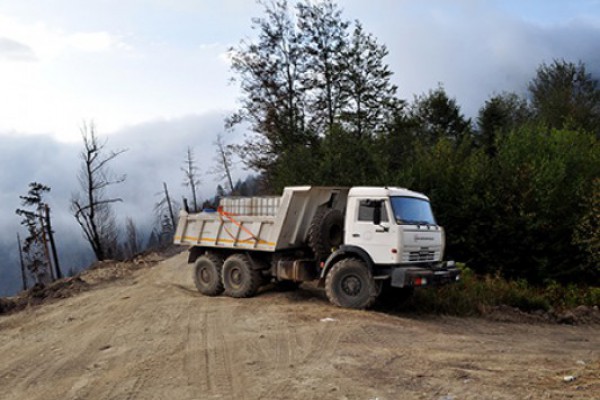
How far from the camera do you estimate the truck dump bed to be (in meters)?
12.2

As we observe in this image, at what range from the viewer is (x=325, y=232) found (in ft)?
39.4

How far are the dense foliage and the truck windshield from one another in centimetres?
622

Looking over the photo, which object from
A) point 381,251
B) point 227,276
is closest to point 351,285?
point 381,251

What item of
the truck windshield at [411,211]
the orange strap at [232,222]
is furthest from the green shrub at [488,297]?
the orange strap at [232,222]

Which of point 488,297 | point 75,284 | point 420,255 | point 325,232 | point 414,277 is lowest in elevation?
point 488,297

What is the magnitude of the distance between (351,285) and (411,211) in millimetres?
2100

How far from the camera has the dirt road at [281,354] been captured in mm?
6332

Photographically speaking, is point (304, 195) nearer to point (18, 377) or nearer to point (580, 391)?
point (18, 377)

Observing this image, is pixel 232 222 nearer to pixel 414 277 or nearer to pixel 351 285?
pixel 351 285

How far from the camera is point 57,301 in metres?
15.4

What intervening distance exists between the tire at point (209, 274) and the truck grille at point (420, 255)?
526cm

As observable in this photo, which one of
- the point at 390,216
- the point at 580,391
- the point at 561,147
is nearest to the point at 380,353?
the point at 580,391

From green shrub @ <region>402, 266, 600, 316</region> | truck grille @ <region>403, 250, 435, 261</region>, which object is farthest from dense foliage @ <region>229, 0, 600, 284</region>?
truck grille @ <region>403, 250, 435, 261</region>

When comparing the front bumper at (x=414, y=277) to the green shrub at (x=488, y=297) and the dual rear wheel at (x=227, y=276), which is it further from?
the dual rear wheel at (x=227, y=276)
